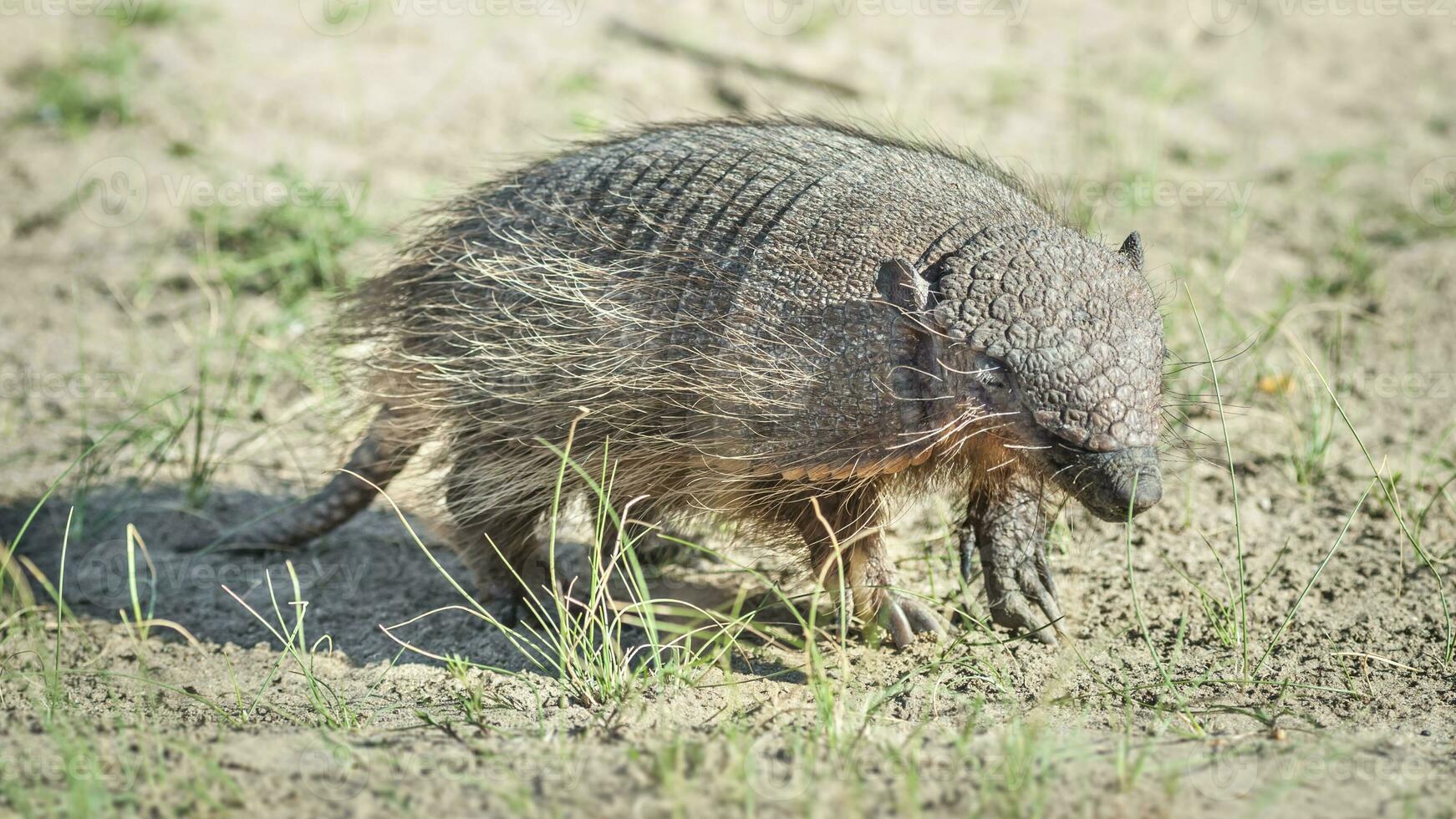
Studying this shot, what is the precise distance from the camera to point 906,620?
4.14m

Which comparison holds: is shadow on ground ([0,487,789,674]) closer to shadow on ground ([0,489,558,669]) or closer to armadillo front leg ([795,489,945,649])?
shadow on ground ([0,489,558,669])

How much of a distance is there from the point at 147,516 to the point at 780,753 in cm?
342

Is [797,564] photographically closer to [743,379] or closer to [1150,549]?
[743,379]

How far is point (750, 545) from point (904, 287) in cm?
117

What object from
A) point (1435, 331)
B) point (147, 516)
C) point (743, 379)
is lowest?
point (147, 516)

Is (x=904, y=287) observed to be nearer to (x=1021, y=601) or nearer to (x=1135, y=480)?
(x=1135, y=480)

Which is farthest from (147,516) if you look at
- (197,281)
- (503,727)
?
(503,727)

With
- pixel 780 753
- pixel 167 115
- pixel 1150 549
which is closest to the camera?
pixel 780 753

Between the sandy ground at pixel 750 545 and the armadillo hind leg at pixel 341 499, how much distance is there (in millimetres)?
118

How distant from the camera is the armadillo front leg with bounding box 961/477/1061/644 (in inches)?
163

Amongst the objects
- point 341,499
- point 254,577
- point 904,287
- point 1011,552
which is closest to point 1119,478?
point 904,287

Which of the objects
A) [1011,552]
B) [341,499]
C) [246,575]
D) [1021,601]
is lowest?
[246,575]

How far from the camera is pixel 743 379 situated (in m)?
3.61

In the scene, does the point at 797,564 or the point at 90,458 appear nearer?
the point at 797,564
